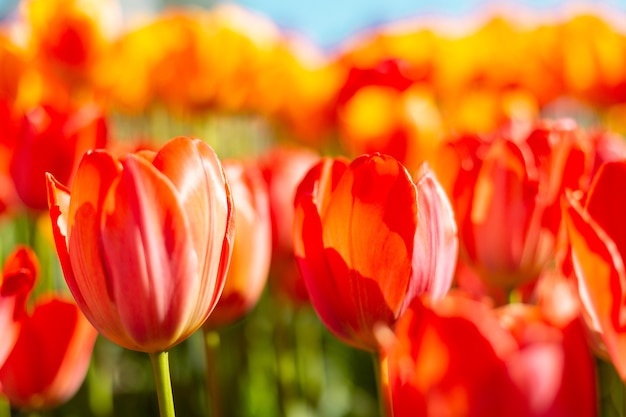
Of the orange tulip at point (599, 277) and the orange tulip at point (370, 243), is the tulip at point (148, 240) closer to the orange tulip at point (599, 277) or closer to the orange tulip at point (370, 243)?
the orange tulip at point (370, 243)

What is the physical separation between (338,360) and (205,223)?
86cm

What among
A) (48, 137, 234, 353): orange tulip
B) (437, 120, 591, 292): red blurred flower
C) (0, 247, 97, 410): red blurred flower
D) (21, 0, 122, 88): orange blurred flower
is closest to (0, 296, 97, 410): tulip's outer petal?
(0, 247, 97, 410): red blurred flower

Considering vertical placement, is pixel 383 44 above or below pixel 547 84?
above

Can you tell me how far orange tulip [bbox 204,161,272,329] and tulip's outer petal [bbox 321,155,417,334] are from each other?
14 cm

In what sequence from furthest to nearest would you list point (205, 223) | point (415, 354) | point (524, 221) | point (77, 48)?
1. point (77, 48)
2. point (524, 221)
3. point (205, 223)
4. point (415, 354)

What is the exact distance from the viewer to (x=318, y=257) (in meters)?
0.45

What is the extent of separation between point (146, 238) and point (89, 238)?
0.03 m

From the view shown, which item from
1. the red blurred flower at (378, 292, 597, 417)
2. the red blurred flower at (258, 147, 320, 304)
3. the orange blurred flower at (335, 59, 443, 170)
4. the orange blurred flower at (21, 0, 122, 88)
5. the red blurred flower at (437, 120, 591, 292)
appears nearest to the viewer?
the red blurred flower at (378, 292, 597, 417)

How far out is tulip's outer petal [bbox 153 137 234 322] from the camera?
1.39ft

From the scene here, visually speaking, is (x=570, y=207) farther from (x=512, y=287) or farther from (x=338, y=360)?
(x=338, y=360)

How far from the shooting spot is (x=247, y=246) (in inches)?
22.8

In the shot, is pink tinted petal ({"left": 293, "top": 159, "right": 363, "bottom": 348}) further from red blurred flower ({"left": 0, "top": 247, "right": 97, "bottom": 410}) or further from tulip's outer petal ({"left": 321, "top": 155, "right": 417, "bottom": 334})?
red blurred flower ({"left": 0, "top": 247, "right": 97, "bottom": 410})

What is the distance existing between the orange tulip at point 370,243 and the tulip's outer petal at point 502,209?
9 centimetres

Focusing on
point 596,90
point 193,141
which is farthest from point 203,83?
point 193,141
